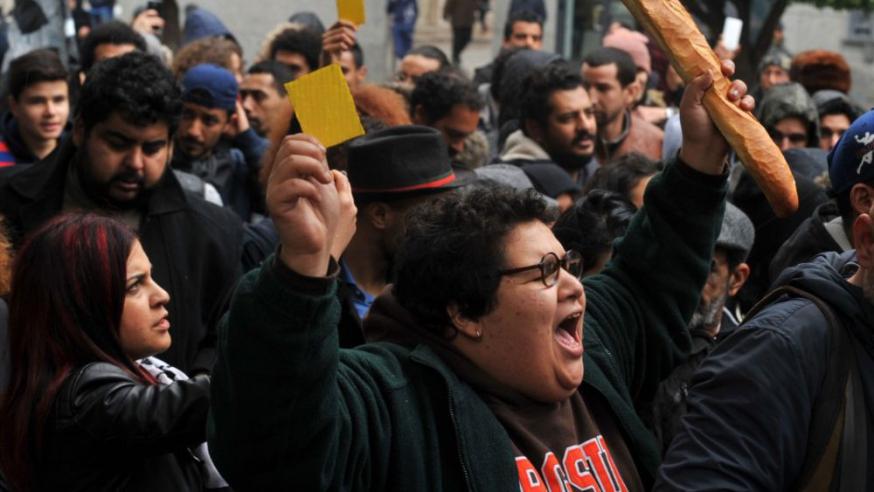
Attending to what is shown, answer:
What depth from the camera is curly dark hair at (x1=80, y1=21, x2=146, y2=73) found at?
838 cm

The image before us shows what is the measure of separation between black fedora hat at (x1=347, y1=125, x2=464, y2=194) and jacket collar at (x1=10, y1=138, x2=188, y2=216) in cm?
74

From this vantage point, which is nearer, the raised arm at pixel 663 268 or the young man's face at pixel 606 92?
the raised arm at pixel 663 268

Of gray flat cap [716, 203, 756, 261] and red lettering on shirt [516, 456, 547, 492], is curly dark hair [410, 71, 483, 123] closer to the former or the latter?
gray flat cap [716, 203, 756, 261]

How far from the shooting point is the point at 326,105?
287 cm

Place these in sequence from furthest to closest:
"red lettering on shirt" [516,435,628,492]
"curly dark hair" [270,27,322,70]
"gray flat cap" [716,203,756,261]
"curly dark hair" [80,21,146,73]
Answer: "curly dark hair" [270,27,322,70]
"curly dark hair" [80,21,146,73]
"gray flat cap" [716,203,756,261]
"red lettering on shirt" [516,435,628,492]

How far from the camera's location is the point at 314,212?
2770 millimetres

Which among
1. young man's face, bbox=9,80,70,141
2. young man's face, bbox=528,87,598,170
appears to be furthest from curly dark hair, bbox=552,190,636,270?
young man's face, bbox=9,80,70,141

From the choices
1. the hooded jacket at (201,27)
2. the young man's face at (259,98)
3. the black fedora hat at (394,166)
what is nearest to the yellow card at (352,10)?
the black fedora hat at (394,166)

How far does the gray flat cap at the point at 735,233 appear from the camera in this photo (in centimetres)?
498

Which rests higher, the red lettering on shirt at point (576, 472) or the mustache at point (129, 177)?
the red lettering on shirt at point (576, 472)

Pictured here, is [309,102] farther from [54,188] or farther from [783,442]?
→ [54,188]

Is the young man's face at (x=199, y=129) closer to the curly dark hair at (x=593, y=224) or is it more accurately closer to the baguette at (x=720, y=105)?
the curly dark hair at (x=593, y=224)

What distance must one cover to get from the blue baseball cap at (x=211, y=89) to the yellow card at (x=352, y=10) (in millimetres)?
4399

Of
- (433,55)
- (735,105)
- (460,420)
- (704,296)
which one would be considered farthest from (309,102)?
(433,55)
